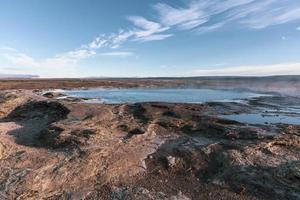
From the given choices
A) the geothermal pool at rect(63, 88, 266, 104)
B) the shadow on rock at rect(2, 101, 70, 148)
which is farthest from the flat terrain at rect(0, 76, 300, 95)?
the shadow on rock at rect(2, 101, 70, 148)

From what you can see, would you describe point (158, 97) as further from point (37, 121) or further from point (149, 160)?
point (149, 160)

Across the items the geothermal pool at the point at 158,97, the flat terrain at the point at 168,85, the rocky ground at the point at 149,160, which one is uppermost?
the rocky ground at the point at 149,160

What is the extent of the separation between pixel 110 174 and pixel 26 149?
4.74 metres

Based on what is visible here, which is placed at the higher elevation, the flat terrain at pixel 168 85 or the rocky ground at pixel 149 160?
the rocky ground at pixel 149 160

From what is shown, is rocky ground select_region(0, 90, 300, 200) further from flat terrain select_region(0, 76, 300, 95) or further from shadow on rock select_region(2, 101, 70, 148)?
flat terrain select_region(0, 76, 300, 95)

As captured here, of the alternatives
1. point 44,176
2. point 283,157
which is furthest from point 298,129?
point 44,176

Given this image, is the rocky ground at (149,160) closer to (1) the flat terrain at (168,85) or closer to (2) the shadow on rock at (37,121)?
(2) the shadow on rock at (37,121)

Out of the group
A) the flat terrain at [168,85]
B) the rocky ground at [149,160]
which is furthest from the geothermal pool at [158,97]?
the rocky ground at [149,160]

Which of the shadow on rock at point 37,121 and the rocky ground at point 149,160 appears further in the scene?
the shadow on rock at point 37,121

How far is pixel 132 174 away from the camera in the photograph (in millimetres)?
12273

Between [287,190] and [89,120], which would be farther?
[89,120]

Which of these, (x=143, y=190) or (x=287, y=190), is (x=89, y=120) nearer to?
(x=143, y=190)

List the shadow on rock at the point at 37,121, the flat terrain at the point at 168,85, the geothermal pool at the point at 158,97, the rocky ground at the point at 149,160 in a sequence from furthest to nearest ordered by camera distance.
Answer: the flat terrain at the point at 168,85
the geothermal pool at the point at 158,97
the shadow on rock at the point at 37,121
the rocky ground at the point at 149,160

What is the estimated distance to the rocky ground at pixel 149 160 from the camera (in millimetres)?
10836
